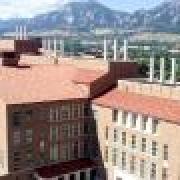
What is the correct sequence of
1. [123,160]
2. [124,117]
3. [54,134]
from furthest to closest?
[54,134] → [123,160] → [124,117]

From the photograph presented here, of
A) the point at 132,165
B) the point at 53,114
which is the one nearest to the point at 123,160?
the point at 132,165

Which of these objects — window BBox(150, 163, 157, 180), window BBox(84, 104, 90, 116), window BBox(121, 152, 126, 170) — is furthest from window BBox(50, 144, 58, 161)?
window BBox(150, 163, 157, 180)

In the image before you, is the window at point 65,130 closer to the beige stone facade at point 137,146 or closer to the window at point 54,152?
the window at point 54,152

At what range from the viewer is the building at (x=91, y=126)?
56.5 metres

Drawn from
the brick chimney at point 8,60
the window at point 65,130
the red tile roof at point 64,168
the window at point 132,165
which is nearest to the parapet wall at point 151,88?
the window at point 132,165

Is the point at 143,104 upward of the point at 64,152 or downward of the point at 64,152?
upward

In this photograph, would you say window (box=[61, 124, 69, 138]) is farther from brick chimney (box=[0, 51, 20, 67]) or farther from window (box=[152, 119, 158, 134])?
brick chimney (box=[0, 51, 20, 67])

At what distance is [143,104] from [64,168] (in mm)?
13473

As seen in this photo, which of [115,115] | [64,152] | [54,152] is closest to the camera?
[115,115]

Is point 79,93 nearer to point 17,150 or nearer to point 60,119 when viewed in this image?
point 60,119

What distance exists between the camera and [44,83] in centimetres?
6988

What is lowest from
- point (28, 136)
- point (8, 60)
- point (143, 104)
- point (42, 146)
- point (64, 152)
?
point (64, 152)

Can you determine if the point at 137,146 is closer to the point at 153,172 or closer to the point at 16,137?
the point at 153,172

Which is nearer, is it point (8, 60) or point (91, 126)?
point (91, 126)
